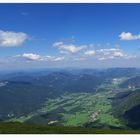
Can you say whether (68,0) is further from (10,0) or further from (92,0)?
(10,0)
